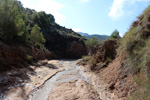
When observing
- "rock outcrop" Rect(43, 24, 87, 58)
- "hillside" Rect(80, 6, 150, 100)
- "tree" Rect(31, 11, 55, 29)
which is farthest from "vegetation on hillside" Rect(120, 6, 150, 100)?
"tree" Rect(31, 11, 55, 29)

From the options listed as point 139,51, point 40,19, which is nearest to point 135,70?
point 139,51

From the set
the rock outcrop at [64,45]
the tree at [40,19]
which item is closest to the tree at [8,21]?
the rock outcrop at [64,45]

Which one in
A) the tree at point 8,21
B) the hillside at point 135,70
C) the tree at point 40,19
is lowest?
the hillside at point 135,70

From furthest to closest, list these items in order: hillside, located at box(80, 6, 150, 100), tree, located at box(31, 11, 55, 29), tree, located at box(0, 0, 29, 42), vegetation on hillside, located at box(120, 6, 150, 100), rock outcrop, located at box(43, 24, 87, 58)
→ tree, located at box(31, 11, 55, 29) < rock outcrop, located at box(43, 24, 87, 58) < tree, located at box(0, 0, 29, 42) < vegetation on hillside, located at box(120, 6, 150, 100) < hillside, located at box(80, 6, 150, 100)

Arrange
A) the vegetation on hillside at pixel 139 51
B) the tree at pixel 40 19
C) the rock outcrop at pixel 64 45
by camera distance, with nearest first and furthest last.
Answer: the vegetation on hillside at pixel 139 51 → the rock outcrop at pixel 64 45 → the tree at pixel 40 19

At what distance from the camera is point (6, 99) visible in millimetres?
6902

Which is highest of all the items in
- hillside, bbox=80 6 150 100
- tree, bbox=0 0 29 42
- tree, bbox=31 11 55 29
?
tree, bbox=31 11 55 29

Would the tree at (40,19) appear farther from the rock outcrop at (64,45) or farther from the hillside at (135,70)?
the hillside at (135,70)

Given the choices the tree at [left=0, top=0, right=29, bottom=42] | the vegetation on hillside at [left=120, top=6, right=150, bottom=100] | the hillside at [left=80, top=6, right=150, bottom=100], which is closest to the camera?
the hillside at [left=80, top=6, right=150, bottom=100]

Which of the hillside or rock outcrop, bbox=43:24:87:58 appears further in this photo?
rock outcrop, bbox=43:24:87:58

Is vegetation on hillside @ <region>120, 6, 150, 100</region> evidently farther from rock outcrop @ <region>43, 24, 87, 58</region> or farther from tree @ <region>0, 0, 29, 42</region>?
rock outcrop @ <region>43, 24, 87, 58</region>

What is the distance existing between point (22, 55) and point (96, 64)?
35.3 feet

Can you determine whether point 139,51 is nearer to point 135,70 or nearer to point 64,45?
point 135,70

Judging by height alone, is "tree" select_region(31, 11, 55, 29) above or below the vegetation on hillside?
above
